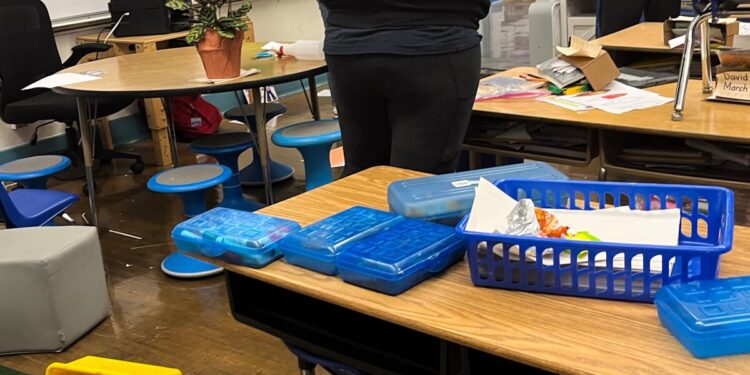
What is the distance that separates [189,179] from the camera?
295 centimetres

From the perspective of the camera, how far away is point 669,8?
13.3 feet

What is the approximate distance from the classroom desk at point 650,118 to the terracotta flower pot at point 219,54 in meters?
0.91

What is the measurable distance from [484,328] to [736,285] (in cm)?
29

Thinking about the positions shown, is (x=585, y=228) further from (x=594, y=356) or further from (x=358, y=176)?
(x=358, y=176)

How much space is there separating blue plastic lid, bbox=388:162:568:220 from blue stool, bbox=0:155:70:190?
7.69ft

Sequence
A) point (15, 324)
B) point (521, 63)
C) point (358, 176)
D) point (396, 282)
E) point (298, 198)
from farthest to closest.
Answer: point (521, 63) → point (15, 324) → point (358, 176) → point (298, 198) → point (396, 282)

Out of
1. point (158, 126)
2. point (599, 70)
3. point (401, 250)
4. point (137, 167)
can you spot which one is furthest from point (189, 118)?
point (401, 250)

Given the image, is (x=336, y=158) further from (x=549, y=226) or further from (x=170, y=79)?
(x=549, y=226)

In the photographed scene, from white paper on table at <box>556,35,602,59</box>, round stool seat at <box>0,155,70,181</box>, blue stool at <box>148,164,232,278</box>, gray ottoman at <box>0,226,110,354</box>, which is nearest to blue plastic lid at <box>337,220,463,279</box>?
white paper on table at <box>556,35,602,59</box>

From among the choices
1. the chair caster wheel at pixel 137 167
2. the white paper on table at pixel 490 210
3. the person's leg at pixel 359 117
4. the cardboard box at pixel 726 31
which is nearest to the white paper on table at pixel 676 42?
the cardboard box at pixel 726 31

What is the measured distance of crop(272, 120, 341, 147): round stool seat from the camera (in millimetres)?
3111

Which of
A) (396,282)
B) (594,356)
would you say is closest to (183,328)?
(396,282)

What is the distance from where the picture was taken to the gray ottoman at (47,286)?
232cm

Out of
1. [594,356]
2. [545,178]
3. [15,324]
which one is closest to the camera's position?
[594,356]
